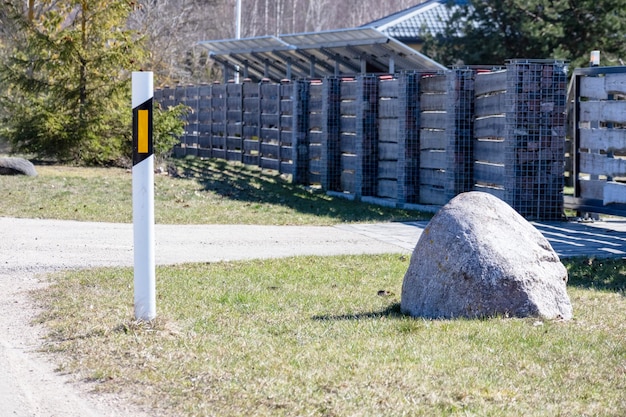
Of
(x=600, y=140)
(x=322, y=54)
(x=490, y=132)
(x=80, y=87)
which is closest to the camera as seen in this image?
(x=600, y=140)

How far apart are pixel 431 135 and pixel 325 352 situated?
31.5ft

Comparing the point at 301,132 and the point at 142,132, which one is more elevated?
the point at 301,132

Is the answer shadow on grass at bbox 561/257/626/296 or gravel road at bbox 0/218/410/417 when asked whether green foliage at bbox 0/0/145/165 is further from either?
shadow on grass at bbox 561/257/626/296

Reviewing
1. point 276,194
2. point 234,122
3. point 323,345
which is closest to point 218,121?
point 234,122

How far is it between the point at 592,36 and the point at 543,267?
991 inches

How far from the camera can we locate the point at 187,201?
15.7m

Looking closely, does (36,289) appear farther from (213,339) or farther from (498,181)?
(498,181)

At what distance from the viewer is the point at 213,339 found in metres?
6.48

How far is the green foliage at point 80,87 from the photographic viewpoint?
2236 centimetres

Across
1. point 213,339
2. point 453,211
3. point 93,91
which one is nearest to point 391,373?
point 213,339

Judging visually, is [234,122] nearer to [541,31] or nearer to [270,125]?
[270,125]

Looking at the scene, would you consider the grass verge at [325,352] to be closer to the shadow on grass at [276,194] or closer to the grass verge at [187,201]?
the grass verge at [187,201]

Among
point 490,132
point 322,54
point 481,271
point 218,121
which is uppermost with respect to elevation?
point 322,54

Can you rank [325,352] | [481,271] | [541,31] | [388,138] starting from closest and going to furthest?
1. [325,352]
2. [481,271]
3. [388,138]
4. [541,31]
